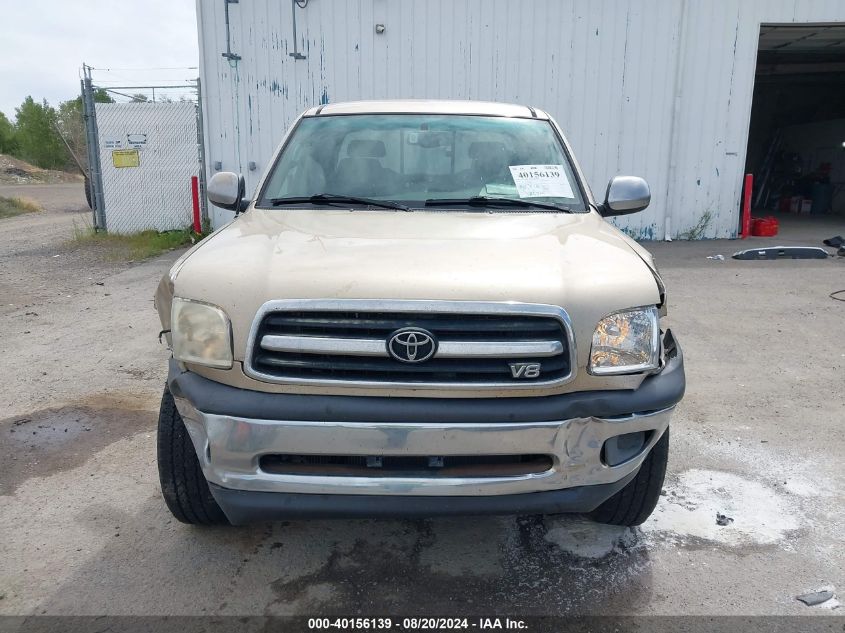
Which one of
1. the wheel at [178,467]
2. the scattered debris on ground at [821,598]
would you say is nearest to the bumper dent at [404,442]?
the wheel at [178,467]

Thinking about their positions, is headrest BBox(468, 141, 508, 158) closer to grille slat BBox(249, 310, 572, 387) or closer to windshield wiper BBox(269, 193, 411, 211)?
windshield wiper BBox(269, 193, 411, 211)

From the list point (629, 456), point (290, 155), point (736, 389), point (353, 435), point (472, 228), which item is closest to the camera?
point (353, 435)

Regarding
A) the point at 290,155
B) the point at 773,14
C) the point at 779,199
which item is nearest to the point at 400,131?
the point at 290,155

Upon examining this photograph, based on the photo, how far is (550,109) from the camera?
11.6 metres

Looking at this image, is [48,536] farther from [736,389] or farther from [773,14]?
[773,14]

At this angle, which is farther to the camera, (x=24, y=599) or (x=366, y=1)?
(x=366, y=1)

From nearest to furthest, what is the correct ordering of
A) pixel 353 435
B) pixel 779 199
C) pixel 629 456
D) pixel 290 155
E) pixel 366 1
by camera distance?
pixel 353 435
pixel 629 456
pixel 290 155
pixel 366 1
pixel 779 199

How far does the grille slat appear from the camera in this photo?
2061mm

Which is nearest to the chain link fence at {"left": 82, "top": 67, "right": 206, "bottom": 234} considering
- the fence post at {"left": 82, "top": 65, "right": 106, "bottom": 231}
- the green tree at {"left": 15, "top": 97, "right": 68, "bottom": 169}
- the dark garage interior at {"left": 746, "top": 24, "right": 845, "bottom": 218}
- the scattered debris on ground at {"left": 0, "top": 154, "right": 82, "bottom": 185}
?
the fence post at {"left": 82, "top": 65, "right": 106, "bottom": 231}

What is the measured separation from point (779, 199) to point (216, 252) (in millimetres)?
22764

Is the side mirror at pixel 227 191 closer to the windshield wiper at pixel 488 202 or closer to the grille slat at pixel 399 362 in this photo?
the windshield wiper at pixel 488 202

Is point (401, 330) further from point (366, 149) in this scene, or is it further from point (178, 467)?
point (366, 149)

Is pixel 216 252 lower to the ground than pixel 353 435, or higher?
higher

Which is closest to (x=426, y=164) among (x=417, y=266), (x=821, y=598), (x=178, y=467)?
(x=417, y=266)
